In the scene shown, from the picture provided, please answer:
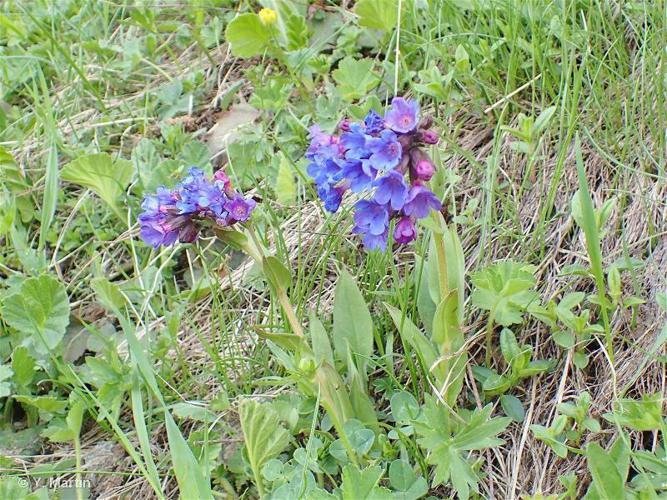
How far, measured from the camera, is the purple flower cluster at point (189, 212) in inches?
72.5

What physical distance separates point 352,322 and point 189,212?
1.74ft

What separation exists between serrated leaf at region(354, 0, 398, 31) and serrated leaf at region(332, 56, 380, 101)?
0.20 m

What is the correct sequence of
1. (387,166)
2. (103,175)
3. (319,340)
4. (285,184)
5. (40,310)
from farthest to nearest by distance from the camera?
(103,175) < (285,184) < (40,310) < (319,340) < (387,166)

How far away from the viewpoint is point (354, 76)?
9.19 ft

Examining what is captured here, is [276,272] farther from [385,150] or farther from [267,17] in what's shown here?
[267,17]

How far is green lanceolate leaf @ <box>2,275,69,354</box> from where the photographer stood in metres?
2.34

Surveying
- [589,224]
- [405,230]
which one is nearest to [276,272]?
[405,230]

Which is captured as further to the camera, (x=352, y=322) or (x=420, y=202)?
(x=352, y=322)

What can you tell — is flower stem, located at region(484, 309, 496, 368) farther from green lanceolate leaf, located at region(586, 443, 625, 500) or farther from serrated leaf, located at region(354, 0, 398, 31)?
serrated leaf, located at region(354, 0, 398, 31)

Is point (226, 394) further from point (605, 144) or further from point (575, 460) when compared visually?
point (605, 144)

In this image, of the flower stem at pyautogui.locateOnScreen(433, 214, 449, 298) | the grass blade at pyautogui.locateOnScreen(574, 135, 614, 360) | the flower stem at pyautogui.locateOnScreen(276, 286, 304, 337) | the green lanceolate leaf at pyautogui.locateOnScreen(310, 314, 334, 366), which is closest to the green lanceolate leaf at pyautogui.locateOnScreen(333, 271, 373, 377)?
the green lanceolate leaf at pyautogui.locateOnScreen(310, 314, 334, 366)

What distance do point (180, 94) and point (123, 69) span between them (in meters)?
0.35

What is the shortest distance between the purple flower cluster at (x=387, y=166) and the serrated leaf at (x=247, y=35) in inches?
57.1

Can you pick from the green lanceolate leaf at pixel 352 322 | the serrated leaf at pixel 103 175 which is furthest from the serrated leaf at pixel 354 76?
the green lanceolate leaf at pixel 352 322
